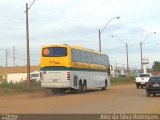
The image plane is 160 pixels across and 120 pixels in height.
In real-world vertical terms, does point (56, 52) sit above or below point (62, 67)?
above

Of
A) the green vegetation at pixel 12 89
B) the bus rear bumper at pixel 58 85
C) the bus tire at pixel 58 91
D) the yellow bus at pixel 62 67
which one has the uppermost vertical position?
the yellow bus at pixel 62 67

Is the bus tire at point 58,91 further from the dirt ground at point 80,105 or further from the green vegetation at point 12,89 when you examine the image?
the dirt ground at point 80,105

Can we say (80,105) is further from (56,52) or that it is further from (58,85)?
(56,52)

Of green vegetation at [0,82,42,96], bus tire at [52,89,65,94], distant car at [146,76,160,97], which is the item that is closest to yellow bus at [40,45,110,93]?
bus tire at [52,89,65,94]

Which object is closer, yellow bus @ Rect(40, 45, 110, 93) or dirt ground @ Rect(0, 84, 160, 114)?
dirt ground @ Rect(0, 84, 160, 114)

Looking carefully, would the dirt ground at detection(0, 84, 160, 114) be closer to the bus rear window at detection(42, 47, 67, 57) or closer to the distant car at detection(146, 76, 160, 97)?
the distant car at detection(146, 76, 160, 97)

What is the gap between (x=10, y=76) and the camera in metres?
115

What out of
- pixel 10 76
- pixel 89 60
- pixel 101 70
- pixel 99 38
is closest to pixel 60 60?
pixel 89 60

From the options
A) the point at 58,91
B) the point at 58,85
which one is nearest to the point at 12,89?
the point at 58,91

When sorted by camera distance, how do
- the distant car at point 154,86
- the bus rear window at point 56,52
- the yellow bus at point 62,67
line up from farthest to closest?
the bus rear window at point 56,52 < the yellow bus at point 62,67 < the distant car at point 154,86

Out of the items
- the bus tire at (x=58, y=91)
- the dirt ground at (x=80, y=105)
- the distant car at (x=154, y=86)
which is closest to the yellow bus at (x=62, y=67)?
the bus tire at (x=58, y=91)

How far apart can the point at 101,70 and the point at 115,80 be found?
37316 mm

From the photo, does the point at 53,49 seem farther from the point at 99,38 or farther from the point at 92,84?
the point at 99,38

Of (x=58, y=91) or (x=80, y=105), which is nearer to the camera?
(x=80, y=105)
